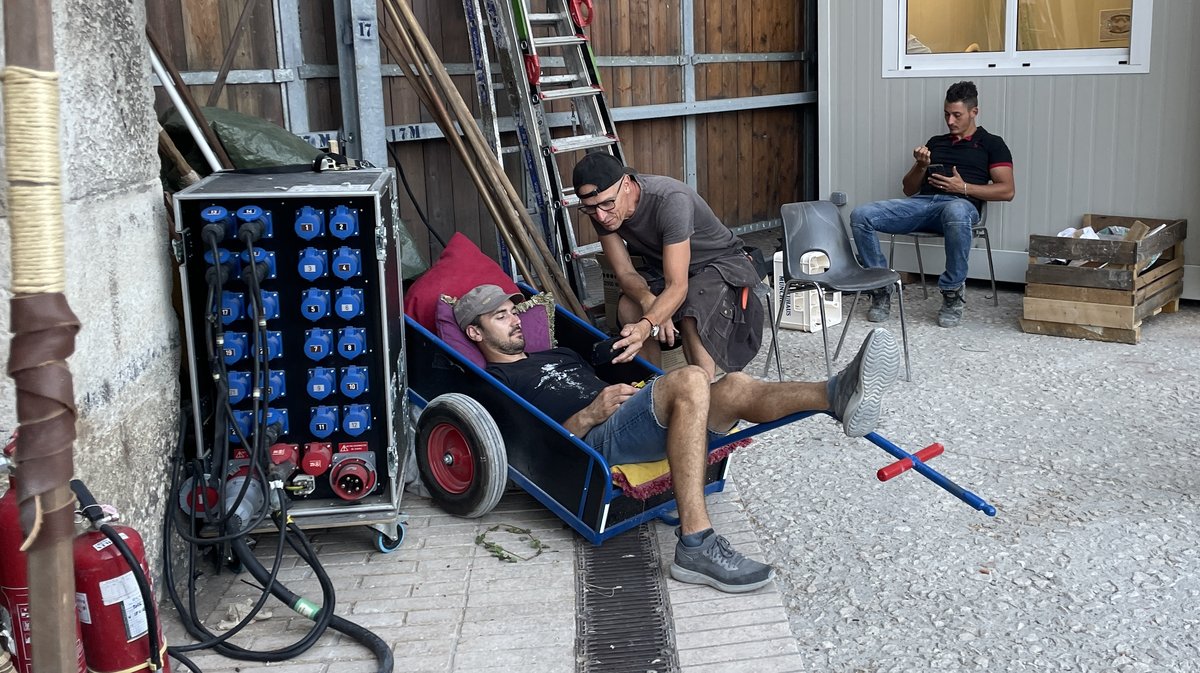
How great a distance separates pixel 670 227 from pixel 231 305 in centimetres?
170

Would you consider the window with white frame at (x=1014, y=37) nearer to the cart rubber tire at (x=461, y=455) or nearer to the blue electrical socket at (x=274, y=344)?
the cart rubber tire at (x=461, y=455)

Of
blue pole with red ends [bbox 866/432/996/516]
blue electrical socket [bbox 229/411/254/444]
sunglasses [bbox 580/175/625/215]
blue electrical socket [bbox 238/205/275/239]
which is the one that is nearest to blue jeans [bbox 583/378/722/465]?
blue pole with red ends [bbox 866/432/996/516]

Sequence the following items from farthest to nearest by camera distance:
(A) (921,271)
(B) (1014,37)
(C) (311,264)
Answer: (A) (921,271) → (B) (1014,37) → (C) (311,264)

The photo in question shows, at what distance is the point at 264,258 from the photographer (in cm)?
305

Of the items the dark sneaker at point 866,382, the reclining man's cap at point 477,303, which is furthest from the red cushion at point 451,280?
the dark sneaker at point 866,382

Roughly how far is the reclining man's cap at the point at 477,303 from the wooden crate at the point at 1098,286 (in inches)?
127

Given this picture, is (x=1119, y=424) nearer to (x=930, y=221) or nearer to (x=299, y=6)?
(x=930, y=221)

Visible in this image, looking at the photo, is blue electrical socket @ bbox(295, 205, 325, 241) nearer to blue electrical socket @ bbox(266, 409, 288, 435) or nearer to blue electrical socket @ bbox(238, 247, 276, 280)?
blue electrical socket @ bbox(238, 247, 276, 280)

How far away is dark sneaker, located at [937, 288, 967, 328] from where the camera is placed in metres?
5.99

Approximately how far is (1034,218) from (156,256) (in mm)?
5194

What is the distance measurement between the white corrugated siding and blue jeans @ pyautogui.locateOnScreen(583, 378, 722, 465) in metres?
4.06

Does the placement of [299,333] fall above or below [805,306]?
above

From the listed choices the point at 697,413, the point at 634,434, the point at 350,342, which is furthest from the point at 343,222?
the point at 697,413

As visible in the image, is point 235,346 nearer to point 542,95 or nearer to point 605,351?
point 605,351
